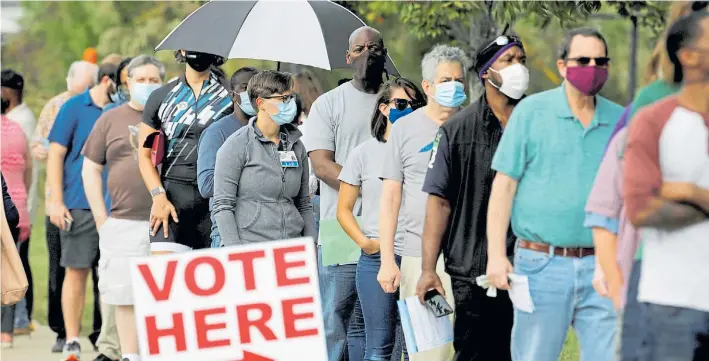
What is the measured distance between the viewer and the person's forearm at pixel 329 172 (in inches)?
370

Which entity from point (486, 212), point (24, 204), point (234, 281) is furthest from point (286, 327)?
point (24, 204)

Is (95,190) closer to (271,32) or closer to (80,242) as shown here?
(80,242)

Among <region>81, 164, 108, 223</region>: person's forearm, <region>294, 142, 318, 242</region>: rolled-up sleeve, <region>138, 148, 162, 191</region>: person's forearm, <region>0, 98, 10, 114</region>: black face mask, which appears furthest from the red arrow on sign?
<region>0, 98, 10, 114</region>: black face mask

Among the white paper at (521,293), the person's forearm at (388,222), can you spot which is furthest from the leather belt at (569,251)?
the person's forearm at (388,222)

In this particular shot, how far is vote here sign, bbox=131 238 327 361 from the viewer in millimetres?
7484

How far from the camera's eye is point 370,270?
896cm

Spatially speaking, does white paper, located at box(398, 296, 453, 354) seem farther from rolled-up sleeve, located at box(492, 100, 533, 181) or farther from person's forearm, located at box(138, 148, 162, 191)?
person's forearm, located at box(138, 148, 162, 191)

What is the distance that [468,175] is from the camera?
7578 millimetres

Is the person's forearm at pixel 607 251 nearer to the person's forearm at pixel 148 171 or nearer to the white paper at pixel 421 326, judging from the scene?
the white paper at pixel 421 326

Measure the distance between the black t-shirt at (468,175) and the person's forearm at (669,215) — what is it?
1.86 m

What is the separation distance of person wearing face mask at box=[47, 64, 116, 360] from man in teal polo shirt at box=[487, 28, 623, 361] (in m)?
5.80

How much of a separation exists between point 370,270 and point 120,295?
94.2 inches

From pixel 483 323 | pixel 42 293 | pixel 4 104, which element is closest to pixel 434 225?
pixel 483 323

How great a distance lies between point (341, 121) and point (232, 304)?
6.92 feet
